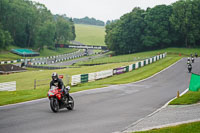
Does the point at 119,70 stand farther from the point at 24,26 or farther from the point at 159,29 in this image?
the point at 24,26

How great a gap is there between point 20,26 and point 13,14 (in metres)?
7.19

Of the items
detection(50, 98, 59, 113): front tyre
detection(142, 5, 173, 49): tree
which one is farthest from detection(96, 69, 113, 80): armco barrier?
detection(142, 5, 173, 49): tree

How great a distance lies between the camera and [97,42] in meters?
200

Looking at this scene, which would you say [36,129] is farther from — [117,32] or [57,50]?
[57,50]

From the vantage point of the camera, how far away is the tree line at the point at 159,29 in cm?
9562

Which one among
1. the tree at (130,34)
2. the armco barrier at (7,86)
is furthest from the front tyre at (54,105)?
the tree at (130,34)

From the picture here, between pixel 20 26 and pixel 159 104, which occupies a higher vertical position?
pixel 20 26

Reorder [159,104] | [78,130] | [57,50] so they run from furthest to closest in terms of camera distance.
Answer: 1. [57,50]
2. [159,104]
3. [78,130]

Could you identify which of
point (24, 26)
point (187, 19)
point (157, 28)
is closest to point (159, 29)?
point (157, 28)

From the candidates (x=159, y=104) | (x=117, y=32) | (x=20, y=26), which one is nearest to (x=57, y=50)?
(x=20, y=26)

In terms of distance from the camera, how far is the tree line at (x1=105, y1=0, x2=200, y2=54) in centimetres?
9562

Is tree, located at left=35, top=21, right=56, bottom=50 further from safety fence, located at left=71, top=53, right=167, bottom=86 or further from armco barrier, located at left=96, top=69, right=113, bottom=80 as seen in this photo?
armco barrier, located at left=96, top=69, right=113, bottom=80

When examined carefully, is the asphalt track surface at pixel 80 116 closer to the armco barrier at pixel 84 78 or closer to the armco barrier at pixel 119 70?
the armco barrier at pixel 84 78

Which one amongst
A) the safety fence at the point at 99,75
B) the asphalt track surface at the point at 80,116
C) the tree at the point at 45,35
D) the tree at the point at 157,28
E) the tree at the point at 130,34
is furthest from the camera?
the tree at the point at 45,35
